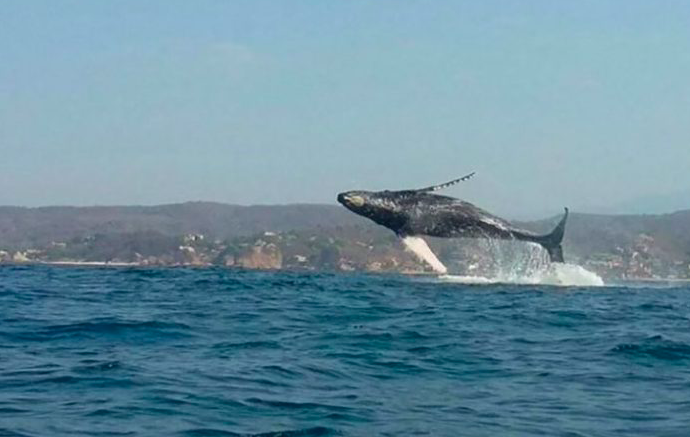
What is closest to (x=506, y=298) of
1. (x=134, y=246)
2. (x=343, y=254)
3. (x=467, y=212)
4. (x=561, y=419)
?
(x=467, y=212)

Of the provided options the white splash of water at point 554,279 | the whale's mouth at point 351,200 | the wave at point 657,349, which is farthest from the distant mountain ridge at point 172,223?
the wave at point 657,349

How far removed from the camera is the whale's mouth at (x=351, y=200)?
29.8 m

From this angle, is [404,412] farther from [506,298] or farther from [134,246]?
[134,246]

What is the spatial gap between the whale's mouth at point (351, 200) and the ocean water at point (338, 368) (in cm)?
438

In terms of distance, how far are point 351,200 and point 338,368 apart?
49.1 feet

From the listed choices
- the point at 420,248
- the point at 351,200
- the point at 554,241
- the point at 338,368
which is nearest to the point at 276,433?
the point at 338,368

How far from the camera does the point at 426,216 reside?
3042 centimetres

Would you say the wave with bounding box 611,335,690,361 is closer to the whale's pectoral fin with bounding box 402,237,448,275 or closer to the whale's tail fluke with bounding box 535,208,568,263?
the whale's pectoral fin with bounding box 402,237,448,275

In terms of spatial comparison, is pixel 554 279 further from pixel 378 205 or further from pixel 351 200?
pixel 351 200

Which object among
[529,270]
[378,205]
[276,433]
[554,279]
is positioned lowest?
[276,433]

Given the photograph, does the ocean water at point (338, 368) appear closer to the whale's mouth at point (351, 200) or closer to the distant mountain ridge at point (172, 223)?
the whale's mouth at point (351, 200)

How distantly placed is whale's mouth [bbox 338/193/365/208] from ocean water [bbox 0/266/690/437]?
14.4 ft

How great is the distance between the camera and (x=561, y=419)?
1211 cm

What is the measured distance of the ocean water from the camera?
1180 centimetres
